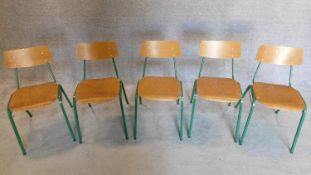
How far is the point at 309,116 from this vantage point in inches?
91.3

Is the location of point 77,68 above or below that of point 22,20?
below

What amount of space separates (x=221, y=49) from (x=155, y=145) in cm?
113

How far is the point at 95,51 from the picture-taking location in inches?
86.4

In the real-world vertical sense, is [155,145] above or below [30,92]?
below

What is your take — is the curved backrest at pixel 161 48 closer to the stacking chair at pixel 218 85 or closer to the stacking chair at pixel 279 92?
the stacking chair at pixel 218 85

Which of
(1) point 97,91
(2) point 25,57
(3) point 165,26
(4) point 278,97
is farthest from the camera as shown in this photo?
(3) point 165,26

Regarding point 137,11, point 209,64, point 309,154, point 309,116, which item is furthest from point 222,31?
point 309,154

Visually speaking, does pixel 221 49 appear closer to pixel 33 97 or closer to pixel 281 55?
pixel 281 55

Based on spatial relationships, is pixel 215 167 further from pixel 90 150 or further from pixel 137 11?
pixel 137 11

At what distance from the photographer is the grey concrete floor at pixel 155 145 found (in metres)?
1.76

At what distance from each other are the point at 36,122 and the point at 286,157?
240 centimetres

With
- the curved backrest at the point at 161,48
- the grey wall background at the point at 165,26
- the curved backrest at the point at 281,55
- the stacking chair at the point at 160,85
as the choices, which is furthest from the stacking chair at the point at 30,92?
the curved backrest at the point at 281,55

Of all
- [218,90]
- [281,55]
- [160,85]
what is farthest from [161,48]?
[281,55]

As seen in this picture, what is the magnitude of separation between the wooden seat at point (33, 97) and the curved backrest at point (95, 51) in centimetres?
41
